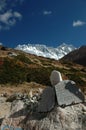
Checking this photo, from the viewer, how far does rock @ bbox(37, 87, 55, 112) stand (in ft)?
44.1

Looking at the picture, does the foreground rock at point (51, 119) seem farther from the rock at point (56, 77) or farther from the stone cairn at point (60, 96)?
the rock at point (56, 77)

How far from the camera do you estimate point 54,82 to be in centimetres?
1413

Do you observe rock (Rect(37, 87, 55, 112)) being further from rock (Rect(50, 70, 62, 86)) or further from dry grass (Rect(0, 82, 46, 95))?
dry grass (Rect(0, 82, 46, 95))

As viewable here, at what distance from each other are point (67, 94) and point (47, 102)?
0.89 meters

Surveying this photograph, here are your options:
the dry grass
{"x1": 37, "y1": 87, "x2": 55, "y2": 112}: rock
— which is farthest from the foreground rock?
the dry grass

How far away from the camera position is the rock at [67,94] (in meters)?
13.3

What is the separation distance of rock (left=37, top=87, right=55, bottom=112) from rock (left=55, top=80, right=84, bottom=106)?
281 mm

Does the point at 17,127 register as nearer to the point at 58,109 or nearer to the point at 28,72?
the point at 58,109

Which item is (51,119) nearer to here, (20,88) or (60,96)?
(60,96)

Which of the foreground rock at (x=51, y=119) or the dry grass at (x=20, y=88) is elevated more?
the dry grass at (x=20, y=88)

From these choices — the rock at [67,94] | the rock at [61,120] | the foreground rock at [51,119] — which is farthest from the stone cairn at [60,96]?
the rock at [61,120]

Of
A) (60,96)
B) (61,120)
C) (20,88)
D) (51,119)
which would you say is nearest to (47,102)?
(60,96)

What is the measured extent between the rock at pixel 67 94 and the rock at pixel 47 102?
0.28m

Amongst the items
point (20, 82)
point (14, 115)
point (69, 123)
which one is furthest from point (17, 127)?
point (20, 82)
